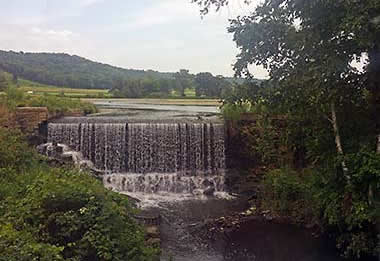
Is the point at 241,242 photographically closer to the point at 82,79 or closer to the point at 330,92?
the point at 330,92

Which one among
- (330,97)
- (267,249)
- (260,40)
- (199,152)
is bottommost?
(267,249)

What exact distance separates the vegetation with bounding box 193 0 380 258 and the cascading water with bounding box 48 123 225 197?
6512 millimetres

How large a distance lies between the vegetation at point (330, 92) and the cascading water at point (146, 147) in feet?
21.4

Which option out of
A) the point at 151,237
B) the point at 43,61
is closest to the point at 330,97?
the point at 151,237

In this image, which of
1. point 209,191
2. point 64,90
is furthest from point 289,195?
point 64,90

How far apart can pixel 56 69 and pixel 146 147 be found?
883 inches

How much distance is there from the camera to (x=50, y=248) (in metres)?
4.69

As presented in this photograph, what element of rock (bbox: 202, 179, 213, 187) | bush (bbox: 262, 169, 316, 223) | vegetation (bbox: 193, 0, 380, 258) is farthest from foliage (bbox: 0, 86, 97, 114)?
vegetation (bbox: 193, 0, 380, 258)

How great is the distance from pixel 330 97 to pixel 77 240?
4730mm

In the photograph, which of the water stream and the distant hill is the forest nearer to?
the distant hill

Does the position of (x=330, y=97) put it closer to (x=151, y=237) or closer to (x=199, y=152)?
(x=151, y=237)

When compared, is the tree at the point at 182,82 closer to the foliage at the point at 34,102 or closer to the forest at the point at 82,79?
the forest at the point at 82,79

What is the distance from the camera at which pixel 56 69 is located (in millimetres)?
36219

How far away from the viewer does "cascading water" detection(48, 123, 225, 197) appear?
16.1 meters
